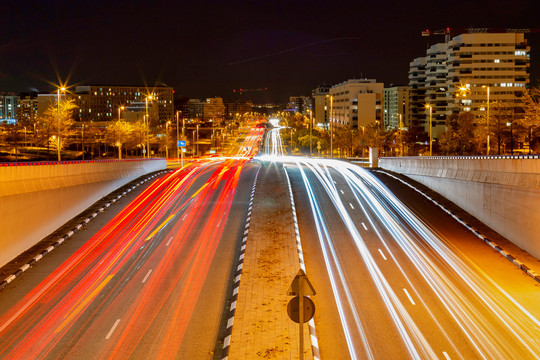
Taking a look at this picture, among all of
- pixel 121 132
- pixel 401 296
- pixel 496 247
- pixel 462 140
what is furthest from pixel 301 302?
pixel 462 140

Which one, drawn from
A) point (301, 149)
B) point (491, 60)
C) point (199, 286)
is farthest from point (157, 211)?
point (491, 60)

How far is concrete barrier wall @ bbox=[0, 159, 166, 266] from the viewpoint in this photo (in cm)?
2148

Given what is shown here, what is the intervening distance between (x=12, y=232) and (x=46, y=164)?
207 inches

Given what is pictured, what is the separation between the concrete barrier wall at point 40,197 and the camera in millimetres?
21484

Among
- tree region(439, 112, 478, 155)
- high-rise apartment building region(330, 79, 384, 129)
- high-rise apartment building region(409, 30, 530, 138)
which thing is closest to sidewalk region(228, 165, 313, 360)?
tree region(439, 112, 478, 155)

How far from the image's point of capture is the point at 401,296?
17.3 meters

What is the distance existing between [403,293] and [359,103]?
5035 inches

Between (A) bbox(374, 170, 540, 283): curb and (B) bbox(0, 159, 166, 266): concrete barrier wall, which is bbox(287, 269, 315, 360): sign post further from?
(B) bbox(0, 159, 166, 266): concrete barrier wall

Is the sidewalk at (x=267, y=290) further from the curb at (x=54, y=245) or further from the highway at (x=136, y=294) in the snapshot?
the curb at (x=54, y=245)

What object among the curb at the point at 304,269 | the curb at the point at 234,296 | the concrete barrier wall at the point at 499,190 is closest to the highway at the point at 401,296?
the curb at the point at 304,269

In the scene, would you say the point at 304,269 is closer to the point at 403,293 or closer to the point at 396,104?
the point at 403,293

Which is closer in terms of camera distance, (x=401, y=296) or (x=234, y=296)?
(x=234, y=296)

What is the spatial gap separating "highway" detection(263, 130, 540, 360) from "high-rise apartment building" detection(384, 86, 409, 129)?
132995mm

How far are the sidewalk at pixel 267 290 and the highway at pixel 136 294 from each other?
0.86 meters
